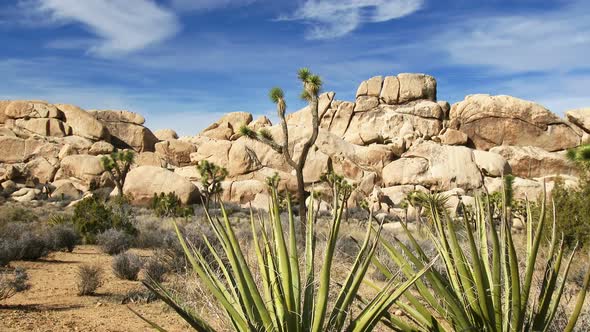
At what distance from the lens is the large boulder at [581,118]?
51438 mm

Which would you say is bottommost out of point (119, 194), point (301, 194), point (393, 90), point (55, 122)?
point (119, 194)

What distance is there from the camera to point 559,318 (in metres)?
3.74

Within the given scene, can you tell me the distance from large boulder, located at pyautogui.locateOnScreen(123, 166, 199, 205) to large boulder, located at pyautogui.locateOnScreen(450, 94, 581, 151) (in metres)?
31.9

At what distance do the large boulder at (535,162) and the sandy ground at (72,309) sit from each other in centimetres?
4784

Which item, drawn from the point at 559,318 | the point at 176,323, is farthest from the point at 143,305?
the point at 559,318

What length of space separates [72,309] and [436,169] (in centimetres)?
4344

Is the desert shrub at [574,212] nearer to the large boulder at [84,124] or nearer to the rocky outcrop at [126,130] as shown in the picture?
the large boulder at [84,124]

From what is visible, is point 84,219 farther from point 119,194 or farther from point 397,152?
point 397,152

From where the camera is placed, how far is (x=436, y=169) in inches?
1839

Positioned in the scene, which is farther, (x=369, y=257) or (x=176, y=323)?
(x=176, y=323)

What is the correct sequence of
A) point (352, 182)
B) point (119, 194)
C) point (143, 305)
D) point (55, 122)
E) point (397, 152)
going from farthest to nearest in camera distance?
point (55, 122) < point (397, 152) < point (352, 182) < point (119, 194) < point (143, 305)

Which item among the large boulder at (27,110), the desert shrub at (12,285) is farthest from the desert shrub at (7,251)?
the large boulder at (27,110)

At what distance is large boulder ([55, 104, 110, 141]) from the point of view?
182 feet

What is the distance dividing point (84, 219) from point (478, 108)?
154 ft
